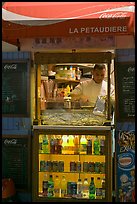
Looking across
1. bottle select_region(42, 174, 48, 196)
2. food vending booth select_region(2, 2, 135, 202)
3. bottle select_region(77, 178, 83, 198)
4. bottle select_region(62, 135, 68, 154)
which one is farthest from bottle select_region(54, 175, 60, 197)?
bottle select_region(62, 135, 68, 154)

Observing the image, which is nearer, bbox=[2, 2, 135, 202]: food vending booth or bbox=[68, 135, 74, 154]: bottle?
bbox=[2, 2, 135, 202]: food vending booth

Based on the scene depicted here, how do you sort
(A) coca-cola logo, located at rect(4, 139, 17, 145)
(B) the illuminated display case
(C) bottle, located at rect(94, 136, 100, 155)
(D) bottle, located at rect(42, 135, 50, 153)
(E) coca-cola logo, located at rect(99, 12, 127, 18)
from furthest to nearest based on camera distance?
(A) coca-cola logo, located at rect(4, 139, 17, 145) < (D) bottle, located at rect(42, 135, 50, 153) < (C) bottle, located at rect(94, 136, 100, 155) < (B) the illuminated display case < (E) coca-cola logo, located at rect(99, 12, 127, 18)

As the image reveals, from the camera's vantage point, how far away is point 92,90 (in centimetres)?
519

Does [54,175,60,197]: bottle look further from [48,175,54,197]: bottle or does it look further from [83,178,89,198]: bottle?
[83,178,89,198]: bottle

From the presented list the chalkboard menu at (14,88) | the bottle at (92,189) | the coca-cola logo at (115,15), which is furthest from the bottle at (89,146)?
the coca-cola logo at (115,15)

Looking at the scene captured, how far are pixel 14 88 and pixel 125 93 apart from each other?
1592mm

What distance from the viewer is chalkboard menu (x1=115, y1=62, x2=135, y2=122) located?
190 inches

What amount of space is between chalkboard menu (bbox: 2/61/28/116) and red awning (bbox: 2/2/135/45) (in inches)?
31.3

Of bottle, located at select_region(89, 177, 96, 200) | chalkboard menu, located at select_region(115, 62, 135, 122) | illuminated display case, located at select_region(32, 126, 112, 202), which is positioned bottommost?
bottle, located at select_region(89, 177, 96, 200)

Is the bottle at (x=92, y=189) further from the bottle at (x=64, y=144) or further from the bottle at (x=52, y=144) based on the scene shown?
the bottle at (x=52, y=144)

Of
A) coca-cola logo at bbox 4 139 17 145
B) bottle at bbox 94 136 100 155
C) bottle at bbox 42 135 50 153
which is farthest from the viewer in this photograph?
coca-cola logo at bbox 4 139 17 145

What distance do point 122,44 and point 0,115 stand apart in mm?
2006

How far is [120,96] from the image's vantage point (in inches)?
191

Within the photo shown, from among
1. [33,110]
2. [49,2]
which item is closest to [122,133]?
[33,110]
